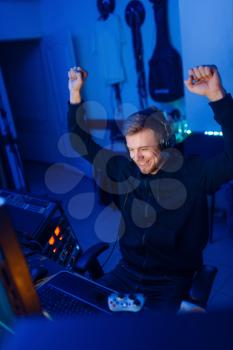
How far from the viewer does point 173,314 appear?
406 mm

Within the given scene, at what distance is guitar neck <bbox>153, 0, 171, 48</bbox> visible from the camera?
133 inches

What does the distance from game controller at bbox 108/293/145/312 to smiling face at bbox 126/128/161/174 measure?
1.88ft

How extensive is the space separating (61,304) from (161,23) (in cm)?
307

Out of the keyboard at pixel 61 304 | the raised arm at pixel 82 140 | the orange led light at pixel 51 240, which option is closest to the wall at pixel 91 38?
the raised arm at pixel 82 140

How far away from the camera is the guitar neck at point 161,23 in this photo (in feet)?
11.1

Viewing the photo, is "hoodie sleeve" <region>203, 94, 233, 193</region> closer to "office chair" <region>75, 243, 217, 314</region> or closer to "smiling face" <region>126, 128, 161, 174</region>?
"smiling face" <region>126, 128, 161, 174</region>

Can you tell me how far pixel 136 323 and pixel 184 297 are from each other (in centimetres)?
114

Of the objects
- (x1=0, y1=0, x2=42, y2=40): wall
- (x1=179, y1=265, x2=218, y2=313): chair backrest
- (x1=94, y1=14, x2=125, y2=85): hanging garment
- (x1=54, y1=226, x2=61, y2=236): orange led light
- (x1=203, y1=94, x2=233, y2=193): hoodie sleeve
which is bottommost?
(x1=179, y1=265, x2=218, y2=313): chair backrest

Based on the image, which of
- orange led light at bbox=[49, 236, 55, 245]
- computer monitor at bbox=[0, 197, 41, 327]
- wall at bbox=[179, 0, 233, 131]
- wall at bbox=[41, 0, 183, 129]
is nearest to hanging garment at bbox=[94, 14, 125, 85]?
wall at bbox=[41, 0, 183, 129]

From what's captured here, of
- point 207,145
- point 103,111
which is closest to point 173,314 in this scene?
point 207,145

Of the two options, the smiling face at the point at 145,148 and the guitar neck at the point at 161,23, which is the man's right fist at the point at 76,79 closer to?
the smiling face at the point at 145,148

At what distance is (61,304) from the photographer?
1.15 metres

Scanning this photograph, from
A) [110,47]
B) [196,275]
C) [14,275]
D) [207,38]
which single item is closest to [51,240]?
[196,275]

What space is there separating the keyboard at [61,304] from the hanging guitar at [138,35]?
10.1 feet
